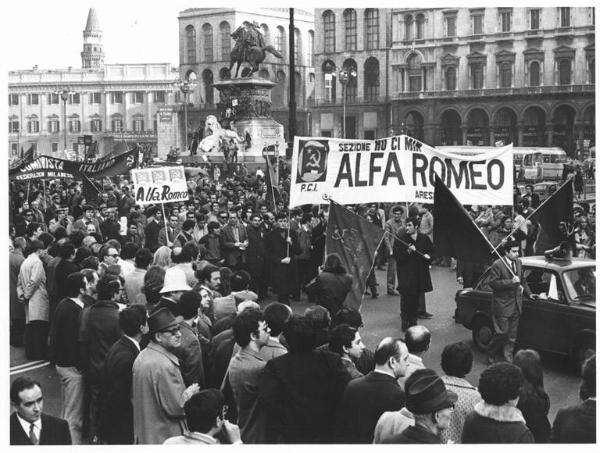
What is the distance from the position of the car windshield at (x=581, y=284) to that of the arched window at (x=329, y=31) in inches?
2688

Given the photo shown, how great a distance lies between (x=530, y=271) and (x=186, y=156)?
1442 inches

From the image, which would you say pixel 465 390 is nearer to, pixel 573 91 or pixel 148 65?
pixel 573 91

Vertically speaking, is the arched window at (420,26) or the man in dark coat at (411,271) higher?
the arched window at (420,26)

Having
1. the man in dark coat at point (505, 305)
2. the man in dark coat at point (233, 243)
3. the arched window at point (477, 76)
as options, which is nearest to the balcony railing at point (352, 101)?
the arched window at point (477, 76)

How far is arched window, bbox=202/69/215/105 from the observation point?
89.4m

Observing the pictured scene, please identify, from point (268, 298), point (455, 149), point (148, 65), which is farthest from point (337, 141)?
point (148, 65)

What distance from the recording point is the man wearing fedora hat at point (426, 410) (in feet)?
15.5

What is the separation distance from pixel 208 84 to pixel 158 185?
7670cm

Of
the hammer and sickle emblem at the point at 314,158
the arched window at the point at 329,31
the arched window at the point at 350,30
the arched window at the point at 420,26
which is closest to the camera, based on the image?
the hammer and sickle emblem at the point at 314,158

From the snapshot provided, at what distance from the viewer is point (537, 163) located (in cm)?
4762

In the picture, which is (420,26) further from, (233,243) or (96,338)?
(96,338)

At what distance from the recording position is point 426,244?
41.4ft

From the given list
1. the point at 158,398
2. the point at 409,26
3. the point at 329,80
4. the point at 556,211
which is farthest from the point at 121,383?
the point at 329,80

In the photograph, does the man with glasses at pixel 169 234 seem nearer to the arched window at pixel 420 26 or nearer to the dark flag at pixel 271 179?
the dark flag at pixel 271 179
